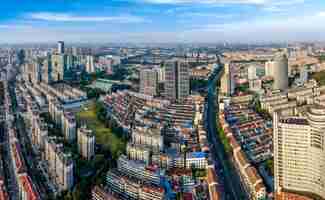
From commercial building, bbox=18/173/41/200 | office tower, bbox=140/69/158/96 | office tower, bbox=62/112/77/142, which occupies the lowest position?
commercial building, bbox=18/173/41/200

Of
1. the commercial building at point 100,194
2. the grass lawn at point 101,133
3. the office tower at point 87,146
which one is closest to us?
the commercial building at point 100,194

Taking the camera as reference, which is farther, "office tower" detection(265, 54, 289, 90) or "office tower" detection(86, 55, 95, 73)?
"office tower" detection(86, 55, 95, 73)

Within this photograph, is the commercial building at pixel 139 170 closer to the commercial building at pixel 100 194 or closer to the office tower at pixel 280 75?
the commercial building at pixel 100 194

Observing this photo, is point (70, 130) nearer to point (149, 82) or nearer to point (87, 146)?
point (87, 146)

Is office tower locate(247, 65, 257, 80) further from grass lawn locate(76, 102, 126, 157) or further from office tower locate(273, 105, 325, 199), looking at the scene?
office tower locate(273, 105, 325, 199)

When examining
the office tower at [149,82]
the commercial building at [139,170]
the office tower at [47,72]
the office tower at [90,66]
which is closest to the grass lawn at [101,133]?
the commercial building at [139,170]

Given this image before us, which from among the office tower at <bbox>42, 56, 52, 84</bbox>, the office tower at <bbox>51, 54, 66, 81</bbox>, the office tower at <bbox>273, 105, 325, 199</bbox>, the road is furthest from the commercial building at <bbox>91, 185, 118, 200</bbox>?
the office tower at <bbox>51, 54, 66, 81</bbox>

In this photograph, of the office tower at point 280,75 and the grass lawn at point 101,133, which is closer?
the grass lawn at point 101,133
